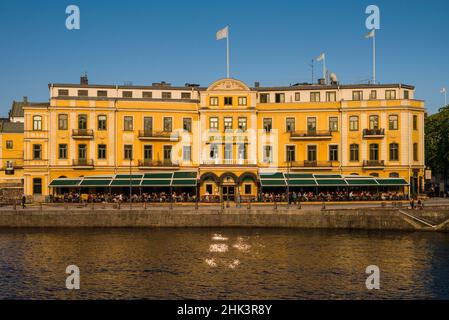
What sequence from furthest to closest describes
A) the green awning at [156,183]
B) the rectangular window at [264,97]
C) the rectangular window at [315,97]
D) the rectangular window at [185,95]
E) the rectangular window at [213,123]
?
the rectangular window at [185,95]
the rectangular window at [264,97]
the rectangular window at [315,97]
the rectangular window at [213,123]
the green awning at [156,183]

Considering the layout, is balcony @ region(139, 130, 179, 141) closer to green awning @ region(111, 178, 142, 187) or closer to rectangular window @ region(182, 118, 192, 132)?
rectangular window @ region(182, 118, 192, 132)

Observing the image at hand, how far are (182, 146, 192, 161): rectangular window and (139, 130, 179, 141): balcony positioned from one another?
1.69 m

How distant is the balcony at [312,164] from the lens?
244ft

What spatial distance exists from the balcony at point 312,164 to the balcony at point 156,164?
51.9ft

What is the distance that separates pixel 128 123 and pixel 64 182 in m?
11.4

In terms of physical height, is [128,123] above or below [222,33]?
below

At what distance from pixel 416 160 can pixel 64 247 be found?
48.6 metres

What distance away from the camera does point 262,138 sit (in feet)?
248

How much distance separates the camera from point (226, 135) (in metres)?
74.2

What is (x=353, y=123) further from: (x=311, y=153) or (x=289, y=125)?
(x=289, y=125)

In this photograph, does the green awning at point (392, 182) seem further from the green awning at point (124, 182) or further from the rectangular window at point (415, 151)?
the green awning at point (124, 182)

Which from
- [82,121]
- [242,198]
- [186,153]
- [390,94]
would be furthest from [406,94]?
[82,121]

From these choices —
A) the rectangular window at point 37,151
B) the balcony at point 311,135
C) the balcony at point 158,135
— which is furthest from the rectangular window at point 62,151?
the balcony at point 311,135

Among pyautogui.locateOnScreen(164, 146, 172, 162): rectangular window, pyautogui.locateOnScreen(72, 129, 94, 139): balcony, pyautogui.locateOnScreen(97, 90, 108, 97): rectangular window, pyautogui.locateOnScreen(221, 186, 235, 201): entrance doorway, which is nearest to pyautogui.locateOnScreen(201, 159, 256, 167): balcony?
pyautogui.locateOnScreen(221, 186, 235, 201): entrance doorway
